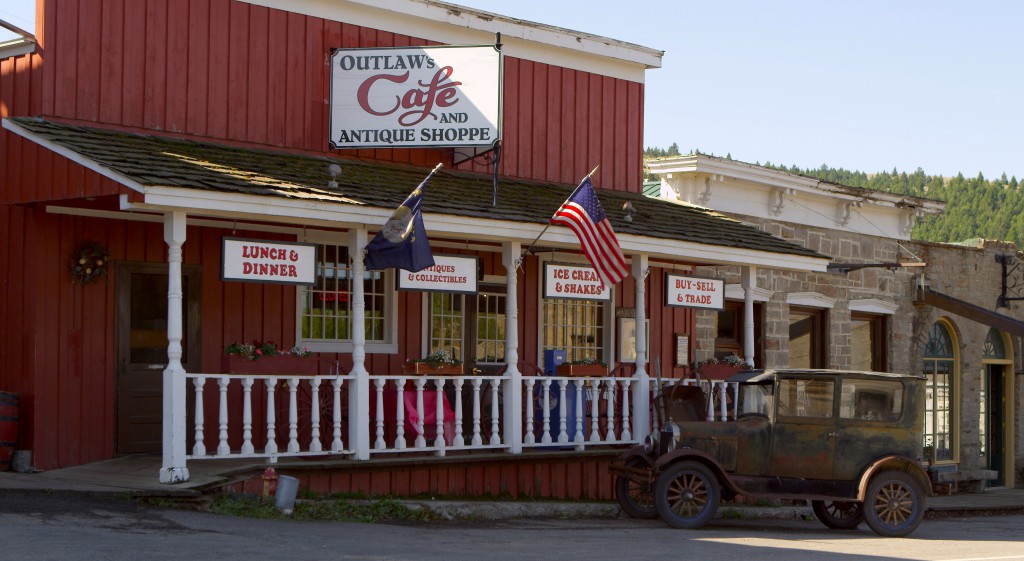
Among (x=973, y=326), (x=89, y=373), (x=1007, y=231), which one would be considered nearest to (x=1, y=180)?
(x=89, y=373)

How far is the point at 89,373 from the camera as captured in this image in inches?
542

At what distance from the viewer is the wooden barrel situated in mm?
13078

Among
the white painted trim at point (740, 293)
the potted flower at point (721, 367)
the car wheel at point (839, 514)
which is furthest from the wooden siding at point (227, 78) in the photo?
the car wheel at point (839, 514)

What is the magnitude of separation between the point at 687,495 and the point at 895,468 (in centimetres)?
213

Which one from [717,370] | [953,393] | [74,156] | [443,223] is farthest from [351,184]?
[953,393]

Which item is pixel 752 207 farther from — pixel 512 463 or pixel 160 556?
pixel 160 556

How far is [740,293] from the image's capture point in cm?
2048

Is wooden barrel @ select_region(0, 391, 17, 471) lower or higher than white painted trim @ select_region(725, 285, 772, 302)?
lower

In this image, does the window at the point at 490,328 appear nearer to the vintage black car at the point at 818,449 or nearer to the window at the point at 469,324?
the window at the point at 469,324

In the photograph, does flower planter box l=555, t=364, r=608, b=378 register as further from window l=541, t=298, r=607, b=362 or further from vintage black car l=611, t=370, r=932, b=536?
vintage black car l=611, t=370, r=932, b=536

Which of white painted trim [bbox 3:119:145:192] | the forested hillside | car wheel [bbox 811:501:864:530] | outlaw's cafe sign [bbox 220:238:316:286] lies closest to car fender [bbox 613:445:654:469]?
car wheel [bbox 811:501:864:530]

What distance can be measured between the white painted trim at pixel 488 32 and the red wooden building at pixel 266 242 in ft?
0.12

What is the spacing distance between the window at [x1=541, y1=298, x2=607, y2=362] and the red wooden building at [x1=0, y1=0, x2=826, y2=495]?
3cm

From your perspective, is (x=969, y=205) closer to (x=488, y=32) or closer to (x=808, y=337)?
(x=808, y=337)
